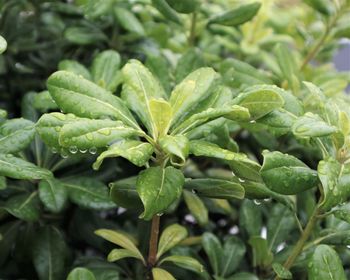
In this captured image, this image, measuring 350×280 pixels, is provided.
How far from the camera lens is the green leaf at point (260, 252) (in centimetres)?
114

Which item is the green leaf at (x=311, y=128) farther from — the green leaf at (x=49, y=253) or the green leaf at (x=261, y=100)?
the green leaf at (x=49, y=253)

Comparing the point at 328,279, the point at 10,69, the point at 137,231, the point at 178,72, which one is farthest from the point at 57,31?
the point at 328,279

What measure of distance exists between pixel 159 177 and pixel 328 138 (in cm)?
32

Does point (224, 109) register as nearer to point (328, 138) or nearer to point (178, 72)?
point (328, 138)

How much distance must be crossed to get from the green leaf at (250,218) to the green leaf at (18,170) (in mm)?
478

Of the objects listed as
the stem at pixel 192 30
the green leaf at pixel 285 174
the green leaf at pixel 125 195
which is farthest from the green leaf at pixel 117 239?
the stem at pixel 192 30

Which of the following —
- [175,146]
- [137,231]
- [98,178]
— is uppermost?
[175,146]

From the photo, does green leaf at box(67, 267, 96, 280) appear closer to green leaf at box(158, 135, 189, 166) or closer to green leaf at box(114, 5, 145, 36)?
green leaf at box(158, 135, 189, 166)

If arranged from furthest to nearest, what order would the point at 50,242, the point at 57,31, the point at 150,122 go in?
the point at 57,31 → the point at 50,242 → the point at 150,122

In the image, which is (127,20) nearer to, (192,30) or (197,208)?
(192,30)

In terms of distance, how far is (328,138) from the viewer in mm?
996

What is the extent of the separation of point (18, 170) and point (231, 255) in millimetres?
489

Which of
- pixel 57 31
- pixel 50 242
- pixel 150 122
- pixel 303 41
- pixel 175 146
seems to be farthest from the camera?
pixel 303 41

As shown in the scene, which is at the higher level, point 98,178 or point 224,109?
point 224,109
